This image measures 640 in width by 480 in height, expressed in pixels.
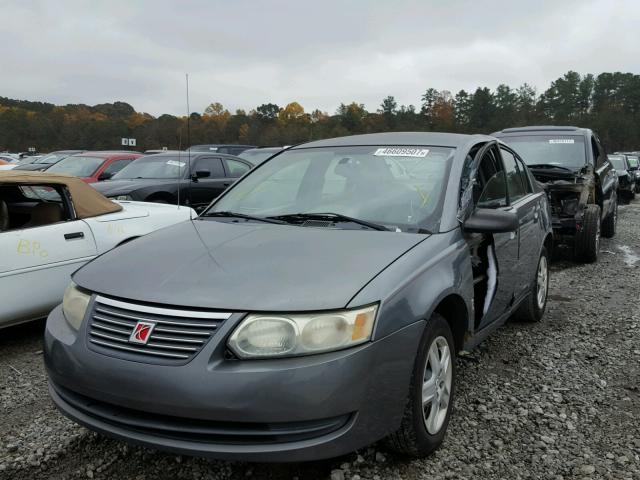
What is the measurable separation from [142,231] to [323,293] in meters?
3.24

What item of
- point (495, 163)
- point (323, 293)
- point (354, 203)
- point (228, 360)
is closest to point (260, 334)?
point (228, 360)

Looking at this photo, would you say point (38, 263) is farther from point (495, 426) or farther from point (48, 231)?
point (495, 426)

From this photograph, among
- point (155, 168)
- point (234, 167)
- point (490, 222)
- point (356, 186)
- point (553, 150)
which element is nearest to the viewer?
point (490, 222)

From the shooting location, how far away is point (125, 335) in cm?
224

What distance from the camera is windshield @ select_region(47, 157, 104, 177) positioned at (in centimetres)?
1122

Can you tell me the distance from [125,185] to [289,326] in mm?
7000

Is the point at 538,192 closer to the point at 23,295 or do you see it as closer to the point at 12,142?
the point at 23,295

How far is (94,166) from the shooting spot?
11.5 m

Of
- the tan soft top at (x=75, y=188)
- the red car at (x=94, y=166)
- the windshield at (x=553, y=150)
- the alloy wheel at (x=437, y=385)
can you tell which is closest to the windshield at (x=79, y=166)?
the red car at (x=94, y=166)

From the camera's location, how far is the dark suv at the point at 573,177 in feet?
23.6

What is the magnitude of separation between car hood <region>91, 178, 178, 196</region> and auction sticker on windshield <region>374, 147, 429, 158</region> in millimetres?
5623

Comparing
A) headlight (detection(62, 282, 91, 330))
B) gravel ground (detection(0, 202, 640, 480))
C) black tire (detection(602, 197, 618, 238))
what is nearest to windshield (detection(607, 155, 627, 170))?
black tire (detection(602, 197, 618, 238))

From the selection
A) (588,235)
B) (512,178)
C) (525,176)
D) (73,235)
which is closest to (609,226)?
(588,235)

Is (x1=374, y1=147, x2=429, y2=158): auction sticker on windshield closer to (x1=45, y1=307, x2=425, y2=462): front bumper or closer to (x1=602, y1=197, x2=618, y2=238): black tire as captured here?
(x1=45, y1=307, x2=425, y2=462): front bumper
